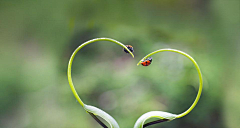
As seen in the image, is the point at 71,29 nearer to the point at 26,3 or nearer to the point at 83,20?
the point at 83,20

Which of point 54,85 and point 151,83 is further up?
point 151,83

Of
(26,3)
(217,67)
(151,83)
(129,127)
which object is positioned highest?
(26,3)

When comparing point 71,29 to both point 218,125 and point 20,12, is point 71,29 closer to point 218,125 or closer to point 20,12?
point 20,12

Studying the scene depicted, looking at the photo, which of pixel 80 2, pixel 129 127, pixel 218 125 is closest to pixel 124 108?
pixel 129 127

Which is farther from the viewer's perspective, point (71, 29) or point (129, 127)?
point (71, 29)

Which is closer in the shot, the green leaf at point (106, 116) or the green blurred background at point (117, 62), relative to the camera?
the green leaf at point (106, 116)

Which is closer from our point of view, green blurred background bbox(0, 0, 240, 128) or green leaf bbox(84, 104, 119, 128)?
green leaf bbox(84, 104, 119, 128)

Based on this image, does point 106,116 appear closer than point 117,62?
Yes
